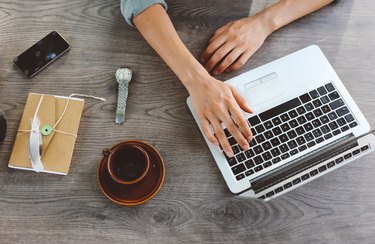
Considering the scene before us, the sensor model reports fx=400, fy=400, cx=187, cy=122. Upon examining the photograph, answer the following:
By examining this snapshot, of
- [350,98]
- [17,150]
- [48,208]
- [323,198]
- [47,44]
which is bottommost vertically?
[323,198]

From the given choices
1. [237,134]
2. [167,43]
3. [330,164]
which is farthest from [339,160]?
[167,43]

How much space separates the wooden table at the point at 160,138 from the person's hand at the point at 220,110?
4cm

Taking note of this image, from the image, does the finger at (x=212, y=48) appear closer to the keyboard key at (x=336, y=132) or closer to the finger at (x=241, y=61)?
the finger at (x=241, y=61)

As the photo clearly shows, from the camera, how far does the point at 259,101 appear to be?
2.85ft

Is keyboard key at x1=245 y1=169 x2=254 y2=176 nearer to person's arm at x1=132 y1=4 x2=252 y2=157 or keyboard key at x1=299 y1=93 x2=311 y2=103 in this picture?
person's arm at x1=132 y1=4 x2=252 y2=157

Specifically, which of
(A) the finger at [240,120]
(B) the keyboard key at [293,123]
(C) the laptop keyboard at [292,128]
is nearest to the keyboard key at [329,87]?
(C) the laptop keyboard at [292,128]

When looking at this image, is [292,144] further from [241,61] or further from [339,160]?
[241,61]

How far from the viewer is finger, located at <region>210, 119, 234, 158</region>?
0.83 meters

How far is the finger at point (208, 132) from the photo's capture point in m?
0.83

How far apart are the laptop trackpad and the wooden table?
2.1 inches

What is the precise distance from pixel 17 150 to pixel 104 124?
19 centimetres

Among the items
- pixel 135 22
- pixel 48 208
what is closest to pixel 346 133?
pixel 135 22

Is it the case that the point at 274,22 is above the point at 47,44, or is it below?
below

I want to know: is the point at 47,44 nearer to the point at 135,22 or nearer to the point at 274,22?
the point at 135,22
